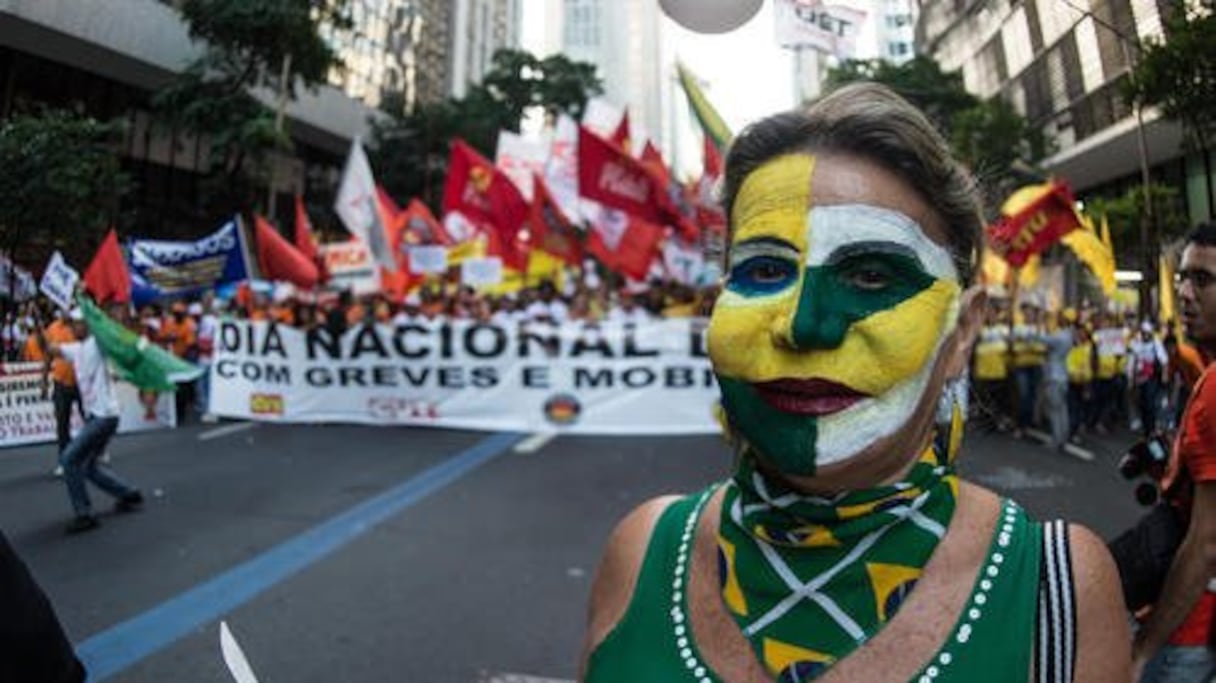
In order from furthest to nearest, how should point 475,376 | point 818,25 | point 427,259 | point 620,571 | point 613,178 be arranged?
point 427,259 < point 613,178 < point 475,376 < point 818,25 < point 620,571

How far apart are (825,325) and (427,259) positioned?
13940 millimetres

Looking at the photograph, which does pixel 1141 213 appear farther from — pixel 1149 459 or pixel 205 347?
pixel 205 347

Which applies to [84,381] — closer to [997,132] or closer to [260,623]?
[260,623]

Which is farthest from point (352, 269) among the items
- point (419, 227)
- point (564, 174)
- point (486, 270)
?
point (564, 174)

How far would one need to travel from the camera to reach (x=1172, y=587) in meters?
1.69

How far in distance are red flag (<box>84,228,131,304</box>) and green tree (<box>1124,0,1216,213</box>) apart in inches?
101

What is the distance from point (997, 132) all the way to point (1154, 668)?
3.81 feet

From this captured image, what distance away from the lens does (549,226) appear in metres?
15.7

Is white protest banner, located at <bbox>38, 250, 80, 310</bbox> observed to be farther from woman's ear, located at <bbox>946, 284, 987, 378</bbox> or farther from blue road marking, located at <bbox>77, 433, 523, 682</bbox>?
woman's ear, located at <bbox>946, 284, 987, 378</bbox>

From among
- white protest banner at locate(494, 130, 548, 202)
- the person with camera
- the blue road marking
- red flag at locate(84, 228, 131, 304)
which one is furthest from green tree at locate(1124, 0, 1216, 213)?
white protest banner at locate(494, 130, 548, 202)

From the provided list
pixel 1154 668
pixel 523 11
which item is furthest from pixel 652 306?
pixel 1154 668

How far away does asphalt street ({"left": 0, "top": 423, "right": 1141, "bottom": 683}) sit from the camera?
3727 mm

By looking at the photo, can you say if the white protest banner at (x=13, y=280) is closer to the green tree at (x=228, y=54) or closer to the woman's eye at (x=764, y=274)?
the green tree at (x=228, y=54)

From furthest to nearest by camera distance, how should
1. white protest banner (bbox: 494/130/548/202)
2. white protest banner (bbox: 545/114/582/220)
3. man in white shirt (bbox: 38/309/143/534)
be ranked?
1. white protest banner (bbox: 494/130/548/202)
2. white protest banner (bbox: 545/114/582/220)
3. man in white shirt (bbox: 38/309/143/534)
